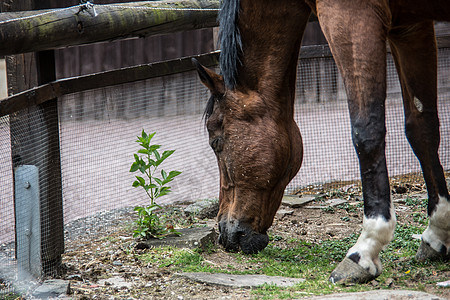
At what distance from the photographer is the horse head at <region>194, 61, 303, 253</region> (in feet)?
11.2

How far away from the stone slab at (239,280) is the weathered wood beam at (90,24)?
153 cm

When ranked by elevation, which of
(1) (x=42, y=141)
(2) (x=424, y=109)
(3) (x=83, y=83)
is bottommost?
(1) (x=42, y=141)

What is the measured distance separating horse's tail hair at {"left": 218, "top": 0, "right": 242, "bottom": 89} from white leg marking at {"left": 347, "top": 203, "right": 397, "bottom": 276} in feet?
4.36

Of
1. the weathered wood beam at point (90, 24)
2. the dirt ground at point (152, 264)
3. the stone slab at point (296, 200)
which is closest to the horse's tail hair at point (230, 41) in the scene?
the weathered wood beam at point (90, 24)

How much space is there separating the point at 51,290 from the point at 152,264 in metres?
0.76

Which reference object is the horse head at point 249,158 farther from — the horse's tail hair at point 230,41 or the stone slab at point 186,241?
the stone slab at point 186,241

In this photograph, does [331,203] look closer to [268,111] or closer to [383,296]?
[268,111]

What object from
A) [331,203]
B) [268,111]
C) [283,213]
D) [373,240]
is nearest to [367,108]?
[373,240]

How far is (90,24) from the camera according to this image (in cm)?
327

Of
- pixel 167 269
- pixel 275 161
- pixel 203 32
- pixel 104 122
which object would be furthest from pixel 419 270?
pixel 203 32

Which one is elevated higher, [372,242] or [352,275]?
[372,242]

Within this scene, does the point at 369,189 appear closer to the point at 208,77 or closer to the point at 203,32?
the point at 208,77

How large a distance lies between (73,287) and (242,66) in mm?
1700

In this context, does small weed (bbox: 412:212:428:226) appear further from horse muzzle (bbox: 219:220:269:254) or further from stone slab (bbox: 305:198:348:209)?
horse muzzle (bbox: 219:220:269:254)
